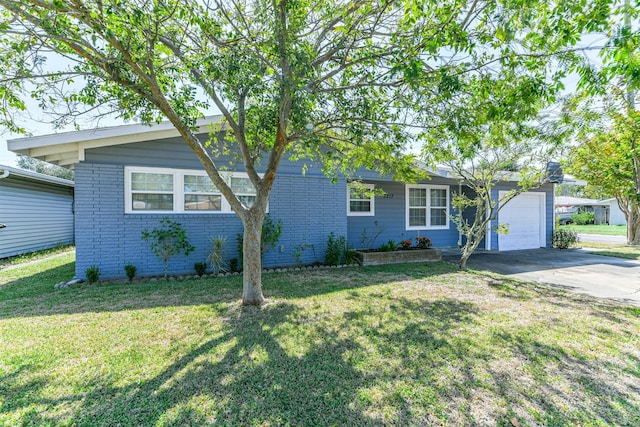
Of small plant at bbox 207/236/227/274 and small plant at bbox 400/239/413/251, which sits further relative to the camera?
small plant at bbox 400/239/413/251

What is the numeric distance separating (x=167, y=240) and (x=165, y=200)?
99cm

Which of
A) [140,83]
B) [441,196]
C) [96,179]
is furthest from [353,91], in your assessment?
[441,196]

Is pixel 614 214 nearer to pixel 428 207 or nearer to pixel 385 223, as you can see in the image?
pixel 428 207

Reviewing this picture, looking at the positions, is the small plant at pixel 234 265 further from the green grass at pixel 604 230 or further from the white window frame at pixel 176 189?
the green grass at pixel 604 230

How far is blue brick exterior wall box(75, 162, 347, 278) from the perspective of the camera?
6.35 metres

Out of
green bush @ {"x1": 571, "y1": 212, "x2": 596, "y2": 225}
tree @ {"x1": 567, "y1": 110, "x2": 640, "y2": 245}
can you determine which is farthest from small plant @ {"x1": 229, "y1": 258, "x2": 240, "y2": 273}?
green bush @ {"x1": 571, "y1": 212, "x2": 596, "y2": 225}

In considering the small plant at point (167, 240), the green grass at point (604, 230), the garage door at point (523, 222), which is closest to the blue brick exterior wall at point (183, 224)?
the small plant at point (167, 240)

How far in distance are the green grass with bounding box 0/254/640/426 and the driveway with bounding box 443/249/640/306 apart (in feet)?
3.72

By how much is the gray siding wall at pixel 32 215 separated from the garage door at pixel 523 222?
58.0 ft

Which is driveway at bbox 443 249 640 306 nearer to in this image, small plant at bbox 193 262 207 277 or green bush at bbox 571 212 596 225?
small plant at bbox 193 262 207 277

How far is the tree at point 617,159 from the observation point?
178 inches

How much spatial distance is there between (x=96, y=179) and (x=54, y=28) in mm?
4100

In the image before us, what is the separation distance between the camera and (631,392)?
8.84 ft

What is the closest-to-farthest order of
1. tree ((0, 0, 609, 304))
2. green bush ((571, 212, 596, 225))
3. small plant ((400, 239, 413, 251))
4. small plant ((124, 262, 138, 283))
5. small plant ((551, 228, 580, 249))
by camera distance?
tree ((0, 0, 609, 304))
small plant ((124, 262, 138, 283))
small plant ((400, 239, 413, 251))
small plant ((551, 228, 580, 249))
green bush ((571, 212, 596, 225))
